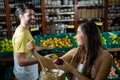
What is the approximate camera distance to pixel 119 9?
6422 millimetres

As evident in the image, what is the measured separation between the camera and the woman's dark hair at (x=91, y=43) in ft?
6.64

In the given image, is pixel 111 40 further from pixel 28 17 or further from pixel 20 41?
pixel 20 41

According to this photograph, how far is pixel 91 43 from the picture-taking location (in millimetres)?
2031

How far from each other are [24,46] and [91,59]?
108 centimetres

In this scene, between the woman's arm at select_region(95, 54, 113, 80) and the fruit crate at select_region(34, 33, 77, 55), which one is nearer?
the woman's arm at select_region(95, 54, 113, 80)

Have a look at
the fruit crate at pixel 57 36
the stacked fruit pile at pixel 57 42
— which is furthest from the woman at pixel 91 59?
the stacked fruit pile at pixel 57 42

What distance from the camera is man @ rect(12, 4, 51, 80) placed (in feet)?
9.35

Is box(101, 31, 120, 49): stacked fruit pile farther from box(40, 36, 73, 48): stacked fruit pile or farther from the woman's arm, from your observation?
the woman's arm

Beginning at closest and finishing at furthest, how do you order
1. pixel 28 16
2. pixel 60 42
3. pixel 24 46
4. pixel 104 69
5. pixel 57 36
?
pixel 104 69
pixel 24 46
pixel 28 16
pixel 60 42
pixel 57 36

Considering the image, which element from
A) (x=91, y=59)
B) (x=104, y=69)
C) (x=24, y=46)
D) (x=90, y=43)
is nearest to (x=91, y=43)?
(x=90, y=43)

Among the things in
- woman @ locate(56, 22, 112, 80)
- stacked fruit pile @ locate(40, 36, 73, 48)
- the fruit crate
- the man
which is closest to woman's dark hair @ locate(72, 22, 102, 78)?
woman @ locate(56, 22, 112, 80)

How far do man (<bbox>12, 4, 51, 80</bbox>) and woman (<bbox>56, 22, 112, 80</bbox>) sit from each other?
87cm

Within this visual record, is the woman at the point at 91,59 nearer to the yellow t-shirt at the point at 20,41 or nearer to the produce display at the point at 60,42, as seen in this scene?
the yellow t-shirt at the point at 20,41

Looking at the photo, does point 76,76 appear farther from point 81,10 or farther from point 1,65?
point 81,10
